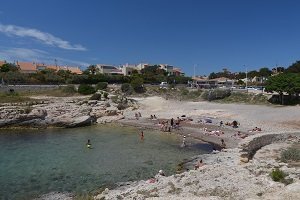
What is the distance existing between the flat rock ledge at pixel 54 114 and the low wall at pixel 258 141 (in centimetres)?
2767

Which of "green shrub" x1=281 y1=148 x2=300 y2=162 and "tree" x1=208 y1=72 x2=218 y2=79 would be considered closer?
"green shrub" x1=281 y1=148 x2=300 y2=162

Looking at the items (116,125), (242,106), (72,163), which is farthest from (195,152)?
(242,106)

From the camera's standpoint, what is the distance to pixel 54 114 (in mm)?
53906

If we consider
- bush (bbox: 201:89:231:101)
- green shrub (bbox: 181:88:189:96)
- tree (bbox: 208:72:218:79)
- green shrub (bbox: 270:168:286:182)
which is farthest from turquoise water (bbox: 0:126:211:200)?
tree (bbox: 208:72:218:79)

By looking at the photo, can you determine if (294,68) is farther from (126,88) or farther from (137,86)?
(126,88)

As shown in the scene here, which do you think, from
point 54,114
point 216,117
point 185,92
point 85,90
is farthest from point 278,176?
point 185,92

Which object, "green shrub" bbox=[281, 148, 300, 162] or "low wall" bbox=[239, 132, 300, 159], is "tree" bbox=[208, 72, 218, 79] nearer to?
"low wall" bbox=[239, 132, 300, 159]

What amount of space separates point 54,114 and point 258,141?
3075 centimetres

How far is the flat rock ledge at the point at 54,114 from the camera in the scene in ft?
170

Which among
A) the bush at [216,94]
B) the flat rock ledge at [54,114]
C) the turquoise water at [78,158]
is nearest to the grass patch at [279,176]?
the turquoise water at [78,158]

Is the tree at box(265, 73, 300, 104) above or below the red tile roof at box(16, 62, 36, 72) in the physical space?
below

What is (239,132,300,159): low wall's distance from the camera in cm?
3228

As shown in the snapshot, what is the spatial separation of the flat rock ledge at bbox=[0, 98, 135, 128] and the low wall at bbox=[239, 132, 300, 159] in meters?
27.7

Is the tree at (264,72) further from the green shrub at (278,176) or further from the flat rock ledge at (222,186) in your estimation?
the green shrub at (278,176)
